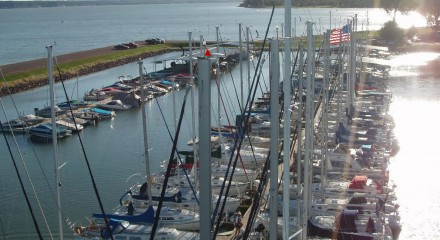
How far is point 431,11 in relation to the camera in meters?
71.0

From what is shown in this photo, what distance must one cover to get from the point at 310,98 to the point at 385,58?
41.6m

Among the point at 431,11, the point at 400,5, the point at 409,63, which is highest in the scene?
the point at 400,5

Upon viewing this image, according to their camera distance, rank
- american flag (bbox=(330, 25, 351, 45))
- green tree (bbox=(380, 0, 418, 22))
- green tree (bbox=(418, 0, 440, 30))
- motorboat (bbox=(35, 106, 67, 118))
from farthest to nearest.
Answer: green tree (bbox=(380, 0, 418, 22))
green tree (bbox=(418, 0, 440, 30))
motorboat (bbox=(35, 106, 67, 118))
american flag (bbox=(330, 25, 351, 45))

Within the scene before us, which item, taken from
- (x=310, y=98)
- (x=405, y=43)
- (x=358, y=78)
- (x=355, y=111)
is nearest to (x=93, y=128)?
(x=355, y=111)

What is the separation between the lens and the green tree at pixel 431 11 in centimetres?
6962

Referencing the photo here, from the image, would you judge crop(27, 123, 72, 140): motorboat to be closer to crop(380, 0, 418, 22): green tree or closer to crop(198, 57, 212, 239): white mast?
crop(198, 57, 212, 239): white mast

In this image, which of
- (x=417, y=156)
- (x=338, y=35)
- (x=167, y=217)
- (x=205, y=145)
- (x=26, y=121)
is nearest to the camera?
(x=205, y=145)

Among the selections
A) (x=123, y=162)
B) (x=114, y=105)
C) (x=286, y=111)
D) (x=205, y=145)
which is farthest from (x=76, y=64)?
(x=205, y=145)

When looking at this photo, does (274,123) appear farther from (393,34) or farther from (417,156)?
(393,34)

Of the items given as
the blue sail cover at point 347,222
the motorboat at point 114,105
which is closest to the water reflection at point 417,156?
the blue sail cover at point 347,222

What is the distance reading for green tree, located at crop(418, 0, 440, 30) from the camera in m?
69.6

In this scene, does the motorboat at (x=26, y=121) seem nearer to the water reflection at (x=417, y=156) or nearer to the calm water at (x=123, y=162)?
the calm water at (x=123, y=162)

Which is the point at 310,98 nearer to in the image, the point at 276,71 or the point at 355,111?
the point at 276,71

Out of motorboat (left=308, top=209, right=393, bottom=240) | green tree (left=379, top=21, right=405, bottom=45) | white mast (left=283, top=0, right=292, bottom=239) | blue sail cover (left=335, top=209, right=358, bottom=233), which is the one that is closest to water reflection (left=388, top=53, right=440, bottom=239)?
motorboat (left=308, top=209, right=393, bottom=240)
